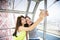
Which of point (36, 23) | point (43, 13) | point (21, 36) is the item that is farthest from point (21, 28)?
point (43, 13)

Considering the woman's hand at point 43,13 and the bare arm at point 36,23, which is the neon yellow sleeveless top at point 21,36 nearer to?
the bare arm at point 36,23

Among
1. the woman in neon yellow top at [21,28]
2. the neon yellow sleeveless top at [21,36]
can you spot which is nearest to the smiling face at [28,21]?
the woman in neon yellow top at [21,28]

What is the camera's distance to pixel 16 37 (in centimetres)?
198

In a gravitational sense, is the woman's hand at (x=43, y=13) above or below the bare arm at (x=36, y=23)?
above

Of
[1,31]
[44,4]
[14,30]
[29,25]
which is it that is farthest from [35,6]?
[1,31]

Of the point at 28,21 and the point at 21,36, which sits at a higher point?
the point at 28,21

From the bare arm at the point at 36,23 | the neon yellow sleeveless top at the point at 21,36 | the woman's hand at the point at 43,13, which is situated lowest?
the neon yellow sleeveless top at the point at 21,36

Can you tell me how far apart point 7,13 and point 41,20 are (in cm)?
47

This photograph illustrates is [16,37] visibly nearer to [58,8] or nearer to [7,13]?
[7,13]

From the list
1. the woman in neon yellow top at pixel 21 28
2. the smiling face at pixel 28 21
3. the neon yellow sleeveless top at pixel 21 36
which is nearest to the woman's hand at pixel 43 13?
the woman in neon yellow top at pixel 21 28

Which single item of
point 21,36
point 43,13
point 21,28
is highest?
point 43,13

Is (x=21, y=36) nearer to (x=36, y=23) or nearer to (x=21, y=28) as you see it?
(x=21, y=28)

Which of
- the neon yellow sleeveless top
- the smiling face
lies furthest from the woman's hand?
the neon yellow sleeveless top

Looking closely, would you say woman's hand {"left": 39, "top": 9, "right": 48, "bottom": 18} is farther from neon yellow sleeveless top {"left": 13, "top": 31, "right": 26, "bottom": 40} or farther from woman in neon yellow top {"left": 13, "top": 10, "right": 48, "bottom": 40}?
neon yellow sleeveless top {"left": 13, "top": 31, "right": 26, "bottom": 40}
